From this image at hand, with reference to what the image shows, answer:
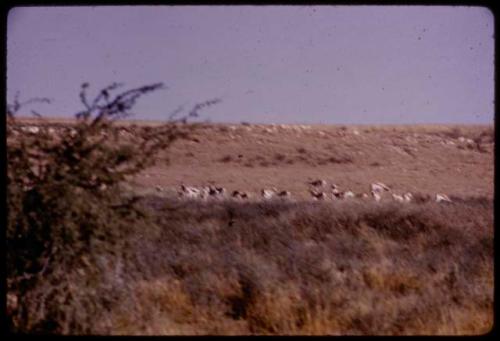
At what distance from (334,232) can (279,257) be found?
3628mm

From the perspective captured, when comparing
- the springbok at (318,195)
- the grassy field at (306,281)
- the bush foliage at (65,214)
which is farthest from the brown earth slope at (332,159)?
the bush foliage at (65,214)

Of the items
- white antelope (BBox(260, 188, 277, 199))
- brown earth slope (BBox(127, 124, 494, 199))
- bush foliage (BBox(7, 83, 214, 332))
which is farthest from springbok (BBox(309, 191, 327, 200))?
bush foliage (BBox(7, 83, 214, 332))

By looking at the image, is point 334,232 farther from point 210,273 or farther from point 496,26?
point 496,26

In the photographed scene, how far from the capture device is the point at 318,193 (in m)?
24.1

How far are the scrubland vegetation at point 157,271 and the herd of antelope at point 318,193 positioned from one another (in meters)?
11.1

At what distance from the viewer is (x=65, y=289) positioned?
22.1ft

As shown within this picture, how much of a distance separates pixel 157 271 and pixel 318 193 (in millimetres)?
15787

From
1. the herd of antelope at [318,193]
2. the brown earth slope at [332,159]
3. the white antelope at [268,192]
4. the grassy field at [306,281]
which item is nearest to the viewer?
the grassy field at [306,281]

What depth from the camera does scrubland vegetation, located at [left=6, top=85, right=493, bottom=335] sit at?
261 inches

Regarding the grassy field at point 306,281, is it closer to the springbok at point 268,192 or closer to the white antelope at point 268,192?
the white antelope at point 268,192

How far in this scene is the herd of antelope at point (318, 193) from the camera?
22.0 metres

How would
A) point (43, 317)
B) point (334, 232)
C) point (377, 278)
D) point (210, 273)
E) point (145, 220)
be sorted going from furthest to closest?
1. point (334, 232)
2. point (377, 278)
3. point (210, 273)
4. point (145, 220)
5. point (43, 317)

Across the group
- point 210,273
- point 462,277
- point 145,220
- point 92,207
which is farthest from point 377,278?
point 92,207

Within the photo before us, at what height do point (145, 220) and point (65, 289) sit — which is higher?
point (145, 220)
